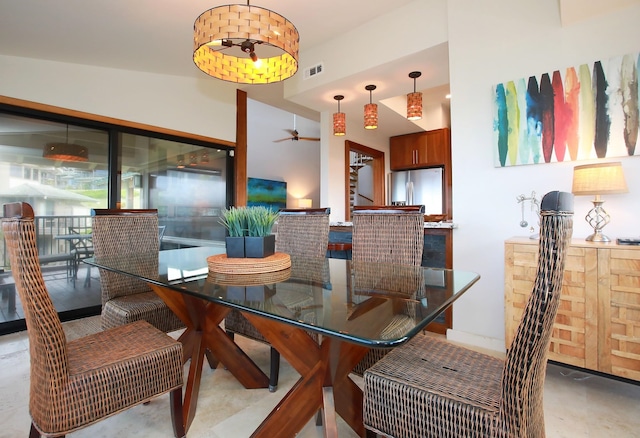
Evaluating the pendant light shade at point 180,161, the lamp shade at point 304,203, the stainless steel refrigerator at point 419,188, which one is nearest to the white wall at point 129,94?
the pendant light shade at point 180,161

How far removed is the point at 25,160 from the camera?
112 inches

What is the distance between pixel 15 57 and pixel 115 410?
3.16m

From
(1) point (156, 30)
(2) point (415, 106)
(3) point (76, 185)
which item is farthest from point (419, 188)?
(3) point (76, 185)

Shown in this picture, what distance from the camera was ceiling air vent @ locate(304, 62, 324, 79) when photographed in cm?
346

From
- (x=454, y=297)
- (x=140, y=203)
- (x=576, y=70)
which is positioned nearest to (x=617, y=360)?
(x=454, y=297)

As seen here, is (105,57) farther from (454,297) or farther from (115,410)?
(454,297)

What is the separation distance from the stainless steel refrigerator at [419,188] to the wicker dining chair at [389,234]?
3.67 m

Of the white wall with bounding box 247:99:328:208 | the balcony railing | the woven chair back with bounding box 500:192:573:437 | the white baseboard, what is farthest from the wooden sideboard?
the white wall with bounding box 247:99:328:208

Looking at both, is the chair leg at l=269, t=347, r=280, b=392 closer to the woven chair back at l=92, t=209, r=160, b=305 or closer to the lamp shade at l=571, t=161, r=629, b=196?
the woven chair back at l=92, t=209, r=160, b=305

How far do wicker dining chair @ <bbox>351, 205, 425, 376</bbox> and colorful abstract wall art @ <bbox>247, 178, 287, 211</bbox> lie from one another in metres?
4.65

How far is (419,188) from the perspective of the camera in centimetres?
545

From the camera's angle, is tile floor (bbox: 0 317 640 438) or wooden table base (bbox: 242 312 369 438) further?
tile floor (bbox: 0 317 640 438)

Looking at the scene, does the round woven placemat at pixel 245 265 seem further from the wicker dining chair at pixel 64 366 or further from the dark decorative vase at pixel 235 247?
the wicker dining chair at pixel 64 366

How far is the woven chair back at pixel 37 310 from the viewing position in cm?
102
